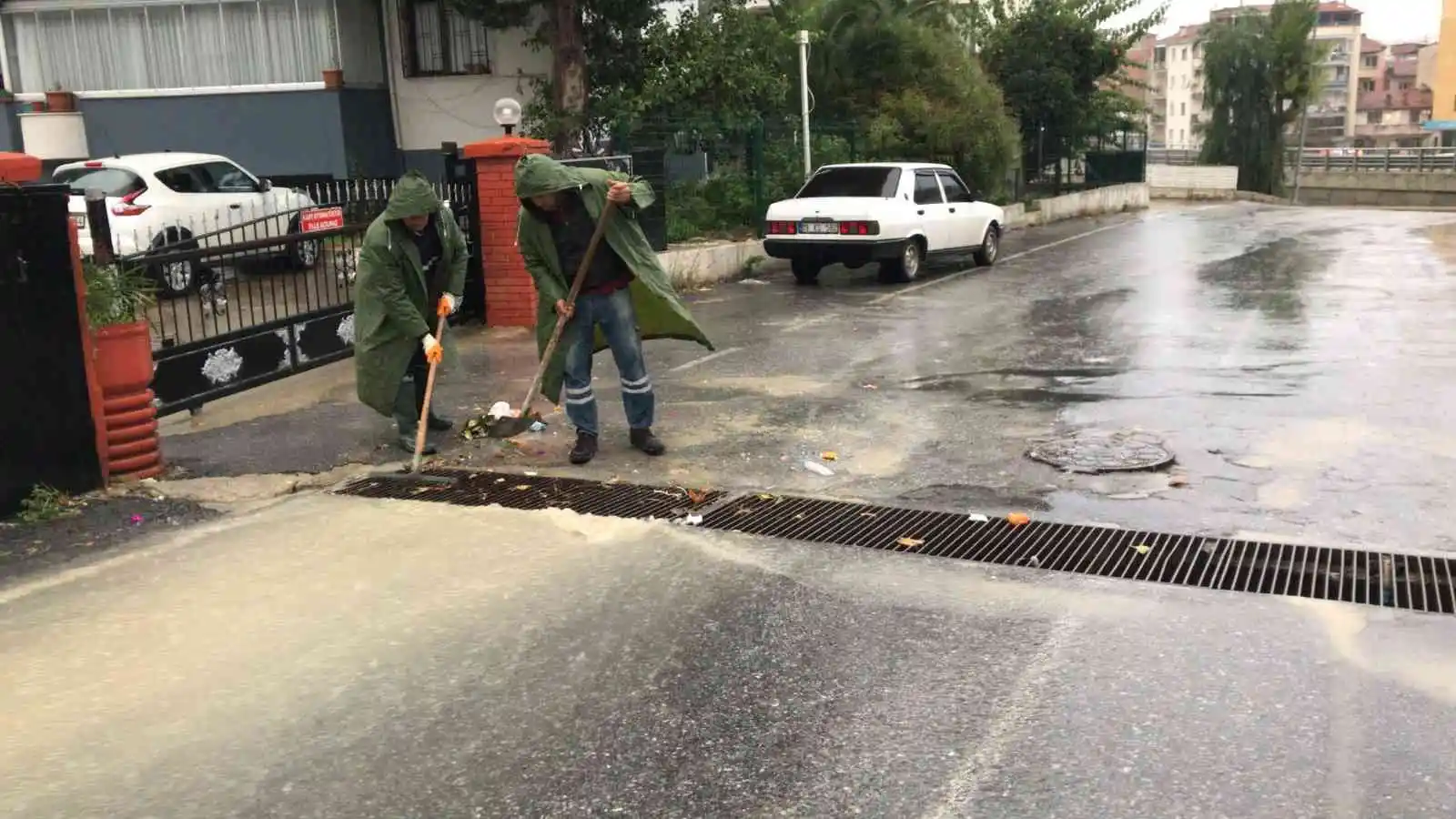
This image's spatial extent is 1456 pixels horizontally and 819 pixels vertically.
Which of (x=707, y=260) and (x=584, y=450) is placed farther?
(x=707, y=260)

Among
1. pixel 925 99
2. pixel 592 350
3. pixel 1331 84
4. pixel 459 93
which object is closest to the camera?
pixel 592 350

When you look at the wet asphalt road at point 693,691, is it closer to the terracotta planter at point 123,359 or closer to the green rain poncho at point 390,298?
the terracotta planter at point 123,359

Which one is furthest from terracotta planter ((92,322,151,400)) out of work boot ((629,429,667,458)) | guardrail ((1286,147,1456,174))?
guardrail ((1286,147,1456,174))

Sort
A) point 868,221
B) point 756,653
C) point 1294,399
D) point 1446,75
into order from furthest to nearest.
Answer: point 1446,75, point 868,221, point 1294,399, point 756,653

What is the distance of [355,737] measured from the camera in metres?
3.81

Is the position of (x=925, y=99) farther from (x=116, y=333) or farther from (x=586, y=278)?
(x=116, y=333)

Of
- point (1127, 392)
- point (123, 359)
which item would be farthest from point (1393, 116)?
point (123, 359)

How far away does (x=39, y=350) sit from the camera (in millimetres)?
6070

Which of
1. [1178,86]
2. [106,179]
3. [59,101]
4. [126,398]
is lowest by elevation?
[126,398]

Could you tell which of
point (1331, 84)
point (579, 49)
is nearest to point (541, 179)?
point (579, 49)

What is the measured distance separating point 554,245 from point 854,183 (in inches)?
353

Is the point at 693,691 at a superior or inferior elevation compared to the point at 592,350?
inferior

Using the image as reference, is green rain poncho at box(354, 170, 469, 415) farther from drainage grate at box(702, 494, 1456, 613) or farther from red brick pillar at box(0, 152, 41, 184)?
drainage grate at box(702, 494, 1456, 613)

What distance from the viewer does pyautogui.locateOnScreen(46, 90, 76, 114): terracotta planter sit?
19188mm
